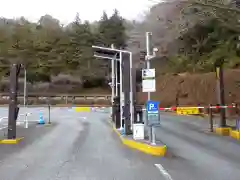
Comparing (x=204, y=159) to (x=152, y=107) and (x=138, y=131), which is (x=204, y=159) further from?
(x=138, y=131)

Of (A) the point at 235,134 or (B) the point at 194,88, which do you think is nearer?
(A) the point at 235,134

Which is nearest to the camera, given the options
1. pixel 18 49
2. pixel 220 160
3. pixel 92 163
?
pixel 92 163

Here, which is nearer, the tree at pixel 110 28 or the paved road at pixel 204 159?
the paved road at pixel 204 159

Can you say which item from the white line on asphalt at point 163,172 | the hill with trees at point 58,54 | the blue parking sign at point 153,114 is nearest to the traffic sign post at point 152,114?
the blue parking sign at point 153,114

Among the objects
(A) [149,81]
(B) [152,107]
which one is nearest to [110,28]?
(A) [149,81]

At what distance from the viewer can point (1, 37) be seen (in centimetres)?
8019

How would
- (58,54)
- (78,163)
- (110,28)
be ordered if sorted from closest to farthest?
(78,163)
(58,54)
(110,28)

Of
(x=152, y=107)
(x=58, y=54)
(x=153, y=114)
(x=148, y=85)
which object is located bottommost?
(x=153, y=114)

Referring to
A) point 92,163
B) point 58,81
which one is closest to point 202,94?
point 92,163

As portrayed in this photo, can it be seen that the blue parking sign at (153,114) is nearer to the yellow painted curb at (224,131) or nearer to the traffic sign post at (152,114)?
the traffic sign post at (152,114)

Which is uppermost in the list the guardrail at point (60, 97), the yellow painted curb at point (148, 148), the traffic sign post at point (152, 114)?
the guardrail at point (60, 97)

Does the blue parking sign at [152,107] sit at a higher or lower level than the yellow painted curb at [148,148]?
higher

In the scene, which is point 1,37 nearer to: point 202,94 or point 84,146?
point 202,94

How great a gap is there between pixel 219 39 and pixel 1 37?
183 feet
